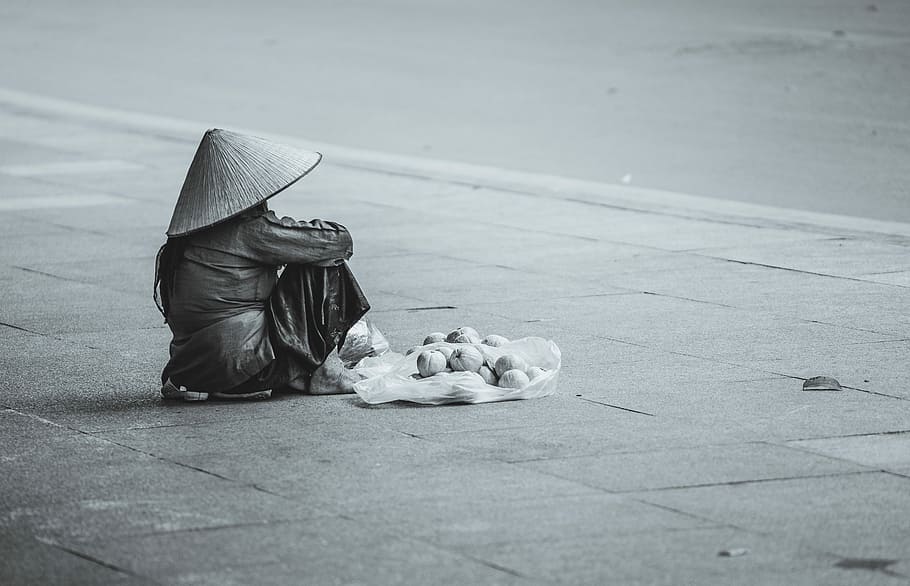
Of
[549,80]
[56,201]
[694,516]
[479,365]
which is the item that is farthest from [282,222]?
[549,80]

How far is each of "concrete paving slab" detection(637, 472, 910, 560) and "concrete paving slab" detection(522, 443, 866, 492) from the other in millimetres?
98

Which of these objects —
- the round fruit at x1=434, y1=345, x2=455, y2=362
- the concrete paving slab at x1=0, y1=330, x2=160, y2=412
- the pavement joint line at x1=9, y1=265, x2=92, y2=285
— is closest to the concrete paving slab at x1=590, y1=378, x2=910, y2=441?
the round fruit at x1=434, y1=345, x2=455, y2=362

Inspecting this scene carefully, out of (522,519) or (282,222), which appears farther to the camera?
(282,222)

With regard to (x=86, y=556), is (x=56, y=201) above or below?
above

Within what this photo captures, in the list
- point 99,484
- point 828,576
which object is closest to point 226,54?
point 99,484

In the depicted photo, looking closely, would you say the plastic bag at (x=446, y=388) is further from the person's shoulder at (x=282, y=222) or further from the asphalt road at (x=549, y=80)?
the asphalt road at (x=549, y=80)

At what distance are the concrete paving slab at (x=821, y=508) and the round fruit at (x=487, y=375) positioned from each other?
1689mm

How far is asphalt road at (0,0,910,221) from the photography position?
14.6 meters

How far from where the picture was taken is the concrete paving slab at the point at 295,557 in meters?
4.80

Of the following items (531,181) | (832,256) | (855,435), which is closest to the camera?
(855,435)

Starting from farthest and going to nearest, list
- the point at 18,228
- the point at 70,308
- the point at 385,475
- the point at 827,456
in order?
Answer: the point at 18,228, the point at 70,308, the point at 827,456, the point at 385,475

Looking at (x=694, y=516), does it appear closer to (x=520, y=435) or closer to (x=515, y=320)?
(x=520, y=435)

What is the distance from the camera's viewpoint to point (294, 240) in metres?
6.95

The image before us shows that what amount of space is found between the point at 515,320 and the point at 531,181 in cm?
525
